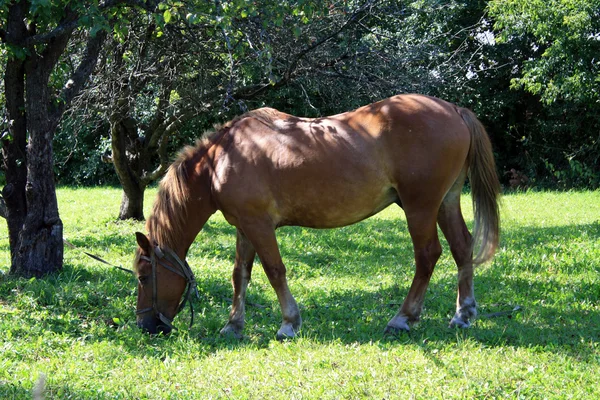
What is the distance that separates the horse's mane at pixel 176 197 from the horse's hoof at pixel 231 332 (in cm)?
85

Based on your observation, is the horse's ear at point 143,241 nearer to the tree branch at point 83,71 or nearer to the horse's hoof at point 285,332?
the horse's hoof at point 285,332

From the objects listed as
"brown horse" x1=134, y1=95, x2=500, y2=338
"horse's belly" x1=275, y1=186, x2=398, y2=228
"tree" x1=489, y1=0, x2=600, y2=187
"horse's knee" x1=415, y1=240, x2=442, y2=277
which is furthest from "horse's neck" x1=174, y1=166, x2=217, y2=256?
"tree" x1=489, y1=0, x2=600, y2=187

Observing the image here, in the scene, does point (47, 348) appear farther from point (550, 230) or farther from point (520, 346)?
point (550, 230)

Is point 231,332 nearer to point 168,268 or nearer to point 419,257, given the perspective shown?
point 168,268

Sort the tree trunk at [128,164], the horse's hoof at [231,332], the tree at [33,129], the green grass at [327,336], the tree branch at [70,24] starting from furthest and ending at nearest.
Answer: the tree trunk at [128,164] → the tree at [33,129] → the tree branch at [70,24] → the horse's hoof at [231,332] → the green grass at [327,336]

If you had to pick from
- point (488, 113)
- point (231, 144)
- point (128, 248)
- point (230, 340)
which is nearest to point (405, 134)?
point (231, 144)

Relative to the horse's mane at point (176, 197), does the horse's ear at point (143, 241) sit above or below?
below

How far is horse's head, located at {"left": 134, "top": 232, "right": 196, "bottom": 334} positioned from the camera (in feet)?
17.1

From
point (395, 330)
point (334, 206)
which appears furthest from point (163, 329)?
point (395, 330)

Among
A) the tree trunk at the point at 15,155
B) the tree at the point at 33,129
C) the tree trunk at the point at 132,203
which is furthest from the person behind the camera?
the tree trunk at the point at 132,203

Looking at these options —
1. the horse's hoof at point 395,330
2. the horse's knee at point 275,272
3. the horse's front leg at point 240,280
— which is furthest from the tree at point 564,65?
the horse's knee at point 275,272

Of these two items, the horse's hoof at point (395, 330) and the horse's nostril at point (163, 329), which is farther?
the horse's nostril at point (163, 329)

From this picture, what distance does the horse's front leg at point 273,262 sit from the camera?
17.0ft

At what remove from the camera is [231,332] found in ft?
17.5
